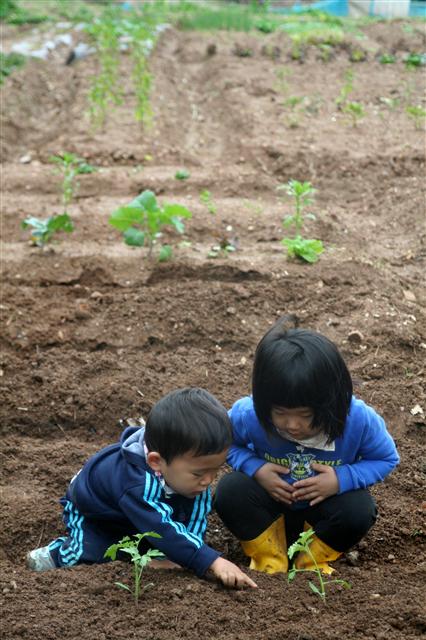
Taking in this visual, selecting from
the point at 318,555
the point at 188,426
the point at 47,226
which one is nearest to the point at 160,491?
the point at 188,426

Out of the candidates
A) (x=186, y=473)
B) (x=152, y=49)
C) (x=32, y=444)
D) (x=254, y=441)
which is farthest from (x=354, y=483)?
(x=152, y=49)

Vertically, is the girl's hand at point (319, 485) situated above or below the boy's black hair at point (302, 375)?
below

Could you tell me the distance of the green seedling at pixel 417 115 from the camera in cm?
884

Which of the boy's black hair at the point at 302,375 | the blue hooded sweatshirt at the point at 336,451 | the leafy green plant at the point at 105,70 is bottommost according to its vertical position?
the leafy green plant at the point at 105,70

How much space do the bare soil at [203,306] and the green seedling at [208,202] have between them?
2.0 inches

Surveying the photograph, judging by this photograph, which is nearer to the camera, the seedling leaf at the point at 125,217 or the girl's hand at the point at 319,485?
the girl's hand at the point at 319,485

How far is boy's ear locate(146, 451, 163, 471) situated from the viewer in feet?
10.8

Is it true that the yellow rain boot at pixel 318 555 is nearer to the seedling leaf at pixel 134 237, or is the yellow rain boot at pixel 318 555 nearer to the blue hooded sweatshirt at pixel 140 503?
the blue hooded sweatshirt at pixel 140 503

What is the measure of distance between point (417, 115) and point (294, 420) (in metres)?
6.26

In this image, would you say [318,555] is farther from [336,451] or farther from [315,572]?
[336,451]

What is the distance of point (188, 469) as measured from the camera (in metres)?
3.25

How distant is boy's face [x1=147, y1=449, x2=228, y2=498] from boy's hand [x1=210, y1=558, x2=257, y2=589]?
0.26 meters

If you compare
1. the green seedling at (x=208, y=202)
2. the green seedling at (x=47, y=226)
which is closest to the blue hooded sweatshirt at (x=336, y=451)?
the green seedling at (x=47, y=226)

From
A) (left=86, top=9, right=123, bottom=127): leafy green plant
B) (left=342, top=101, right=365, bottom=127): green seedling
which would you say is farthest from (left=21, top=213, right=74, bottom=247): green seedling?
(left=342, top=101, right=365, bottom=127): green seedling
